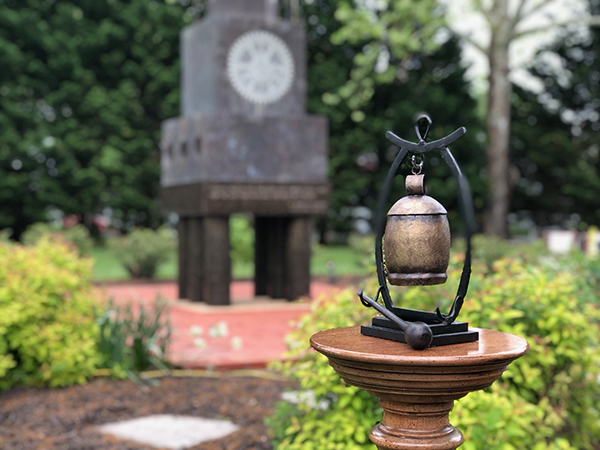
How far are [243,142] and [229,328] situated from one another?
285cm

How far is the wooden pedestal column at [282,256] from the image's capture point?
10.5 meters

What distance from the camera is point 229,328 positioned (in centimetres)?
843

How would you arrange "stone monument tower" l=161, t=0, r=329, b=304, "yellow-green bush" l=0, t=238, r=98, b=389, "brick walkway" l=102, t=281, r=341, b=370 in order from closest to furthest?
1. "yellow-green bush" l=0, t=238, r=98, b=389
2. "brick walkway" l=102, t=281, r=341, b=370
3. "stone monument tower" l=161, t=0, r=329, b=304

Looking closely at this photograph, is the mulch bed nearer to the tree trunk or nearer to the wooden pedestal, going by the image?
the wooden pedestal

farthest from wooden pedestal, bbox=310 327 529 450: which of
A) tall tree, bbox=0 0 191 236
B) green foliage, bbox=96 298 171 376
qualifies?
tall tree, bbox=0 0 191 236

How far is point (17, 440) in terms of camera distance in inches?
167

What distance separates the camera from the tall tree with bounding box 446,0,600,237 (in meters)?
19.6

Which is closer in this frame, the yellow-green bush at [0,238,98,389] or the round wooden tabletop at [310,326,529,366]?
the round wooden tabletop at [310,326,529,366]

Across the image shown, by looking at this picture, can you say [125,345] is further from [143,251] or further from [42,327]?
[143,251]

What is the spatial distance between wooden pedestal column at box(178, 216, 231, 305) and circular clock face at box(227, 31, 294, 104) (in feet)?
6.28

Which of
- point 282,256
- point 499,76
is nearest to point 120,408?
point 282,256

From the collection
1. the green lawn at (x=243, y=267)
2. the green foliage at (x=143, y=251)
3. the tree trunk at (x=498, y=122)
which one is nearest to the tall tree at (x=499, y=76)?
the tree trunk at (x=498, y=122)

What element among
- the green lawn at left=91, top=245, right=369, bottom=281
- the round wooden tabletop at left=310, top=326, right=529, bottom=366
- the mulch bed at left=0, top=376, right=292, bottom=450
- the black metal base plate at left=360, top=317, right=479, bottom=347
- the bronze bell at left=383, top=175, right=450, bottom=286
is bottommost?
the mulch bed at left=0, top=376, right=292, bottom=450

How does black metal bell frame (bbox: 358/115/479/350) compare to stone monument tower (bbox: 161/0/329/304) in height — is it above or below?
below
